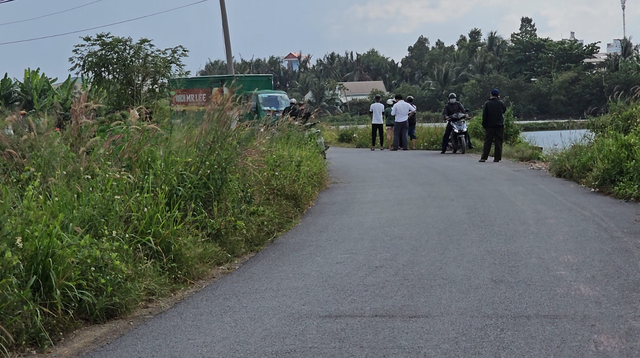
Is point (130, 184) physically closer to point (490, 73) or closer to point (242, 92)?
point (242, 92)

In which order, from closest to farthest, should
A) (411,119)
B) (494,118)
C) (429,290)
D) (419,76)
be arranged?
(429,290), (494,118), (411,119), (419,76)

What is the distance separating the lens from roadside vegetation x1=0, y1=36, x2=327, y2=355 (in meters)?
6.09

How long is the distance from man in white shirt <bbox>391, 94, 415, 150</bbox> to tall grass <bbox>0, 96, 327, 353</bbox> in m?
14.0

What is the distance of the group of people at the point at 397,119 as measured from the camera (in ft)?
85.6

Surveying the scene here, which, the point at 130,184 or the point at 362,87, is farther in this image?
the point at 362,87

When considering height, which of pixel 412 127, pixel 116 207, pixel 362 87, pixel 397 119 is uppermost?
pixel 116 207

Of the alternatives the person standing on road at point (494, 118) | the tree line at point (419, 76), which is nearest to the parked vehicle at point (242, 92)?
the tree line at point (419, 76)

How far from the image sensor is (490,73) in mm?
79000

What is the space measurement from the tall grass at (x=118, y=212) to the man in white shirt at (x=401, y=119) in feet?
46.1

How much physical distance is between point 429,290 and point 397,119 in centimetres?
1929

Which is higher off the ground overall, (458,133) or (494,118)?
(494,118)

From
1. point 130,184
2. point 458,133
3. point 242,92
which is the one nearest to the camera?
point 130,184

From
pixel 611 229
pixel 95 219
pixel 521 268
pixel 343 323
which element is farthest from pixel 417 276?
pixel 611 229

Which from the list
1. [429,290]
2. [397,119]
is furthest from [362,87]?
[429,290]
